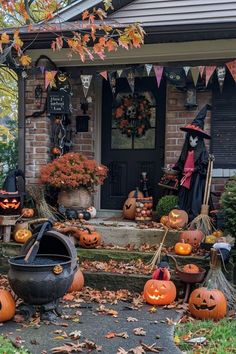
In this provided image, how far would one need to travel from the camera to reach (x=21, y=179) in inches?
253

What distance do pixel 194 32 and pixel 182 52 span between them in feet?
2.15

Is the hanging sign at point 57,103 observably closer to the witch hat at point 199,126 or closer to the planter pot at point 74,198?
the planter pot at point 74,198

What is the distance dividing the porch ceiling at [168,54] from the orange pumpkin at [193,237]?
260 centimetres

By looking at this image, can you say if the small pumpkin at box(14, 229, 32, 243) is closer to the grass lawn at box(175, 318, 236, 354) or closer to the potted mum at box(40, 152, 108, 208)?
the potted mum at box(40, 152, 108, 208)

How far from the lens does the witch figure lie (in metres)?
5.99

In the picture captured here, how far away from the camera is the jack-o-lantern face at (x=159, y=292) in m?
4.43

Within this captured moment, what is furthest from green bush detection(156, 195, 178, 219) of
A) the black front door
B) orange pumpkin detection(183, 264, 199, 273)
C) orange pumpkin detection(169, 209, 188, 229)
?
orange pumpkin detection(183, 264, 199, 273)

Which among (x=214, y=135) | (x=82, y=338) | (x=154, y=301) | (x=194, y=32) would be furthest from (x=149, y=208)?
(x=82, y=338)

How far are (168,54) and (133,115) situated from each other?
1317mm

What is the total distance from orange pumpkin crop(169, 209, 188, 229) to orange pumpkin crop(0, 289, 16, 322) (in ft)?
8.23

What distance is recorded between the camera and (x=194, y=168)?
19.8ft

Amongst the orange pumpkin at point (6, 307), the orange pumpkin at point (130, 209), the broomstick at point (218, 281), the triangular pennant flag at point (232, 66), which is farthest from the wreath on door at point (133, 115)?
the orange pumpkin at point (6, 307)

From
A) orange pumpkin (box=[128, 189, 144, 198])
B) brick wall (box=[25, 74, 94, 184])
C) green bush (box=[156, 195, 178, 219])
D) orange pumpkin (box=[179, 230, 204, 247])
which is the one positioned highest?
brick wall (box=[25, 74, 94, 184])

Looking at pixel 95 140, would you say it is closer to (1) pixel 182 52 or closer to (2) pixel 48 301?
(1) pixel 182 52
